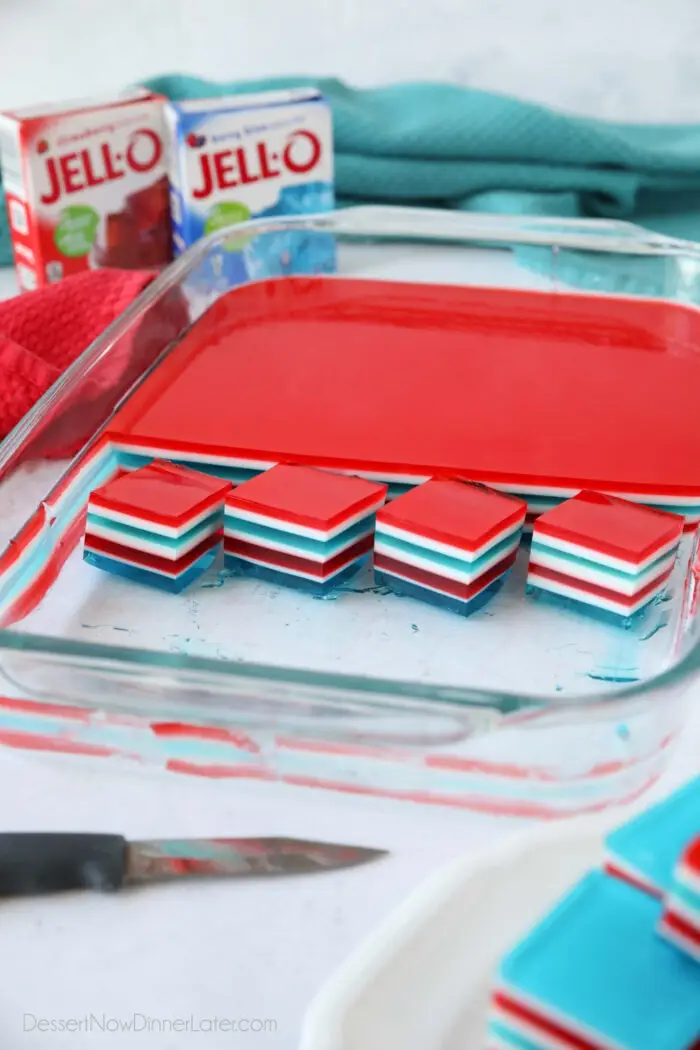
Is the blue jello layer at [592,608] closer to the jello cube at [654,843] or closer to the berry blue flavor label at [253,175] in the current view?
the jello cube at [654,843]

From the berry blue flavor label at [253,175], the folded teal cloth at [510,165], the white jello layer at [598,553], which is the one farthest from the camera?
the folded teal cloth at [510,165]

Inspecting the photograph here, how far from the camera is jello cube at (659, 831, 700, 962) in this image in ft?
1.18

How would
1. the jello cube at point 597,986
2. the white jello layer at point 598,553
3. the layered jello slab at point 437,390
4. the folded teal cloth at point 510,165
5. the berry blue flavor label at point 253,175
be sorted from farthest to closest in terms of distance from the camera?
the folded teal cloth at point 510,165 < the berry blue flavor label at point 253,175 < the layered jello slab at point 437,390 < the white jello layer at point 598,553 < the jello cube at point 597,986

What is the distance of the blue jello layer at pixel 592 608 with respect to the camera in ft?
2.16

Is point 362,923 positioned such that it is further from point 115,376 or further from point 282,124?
point 282,124

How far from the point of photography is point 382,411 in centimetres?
80

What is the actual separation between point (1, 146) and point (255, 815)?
751 millimetres

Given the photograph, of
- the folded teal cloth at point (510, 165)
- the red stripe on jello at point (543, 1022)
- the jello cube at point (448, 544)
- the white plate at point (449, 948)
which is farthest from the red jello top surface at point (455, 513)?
the folded teal cloth at point (510, 165)

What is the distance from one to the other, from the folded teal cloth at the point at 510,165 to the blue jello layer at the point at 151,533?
0.61 meters

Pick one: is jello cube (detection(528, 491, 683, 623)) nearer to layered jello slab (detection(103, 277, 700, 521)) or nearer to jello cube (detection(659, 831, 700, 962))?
layered jello slab (detection(103, 277, 700, 521))

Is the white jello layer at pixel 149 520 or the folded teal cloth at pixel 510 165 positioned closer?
the white jello layer at pixel 149 520

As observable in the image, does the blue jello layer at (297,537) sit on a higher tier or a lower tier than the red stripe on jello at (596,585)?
higher

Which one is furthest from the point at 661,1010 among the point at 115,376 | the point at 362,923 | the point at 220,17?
the point at 220,17

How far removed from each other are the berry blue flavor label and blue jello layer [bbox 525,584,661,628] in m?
0.45
